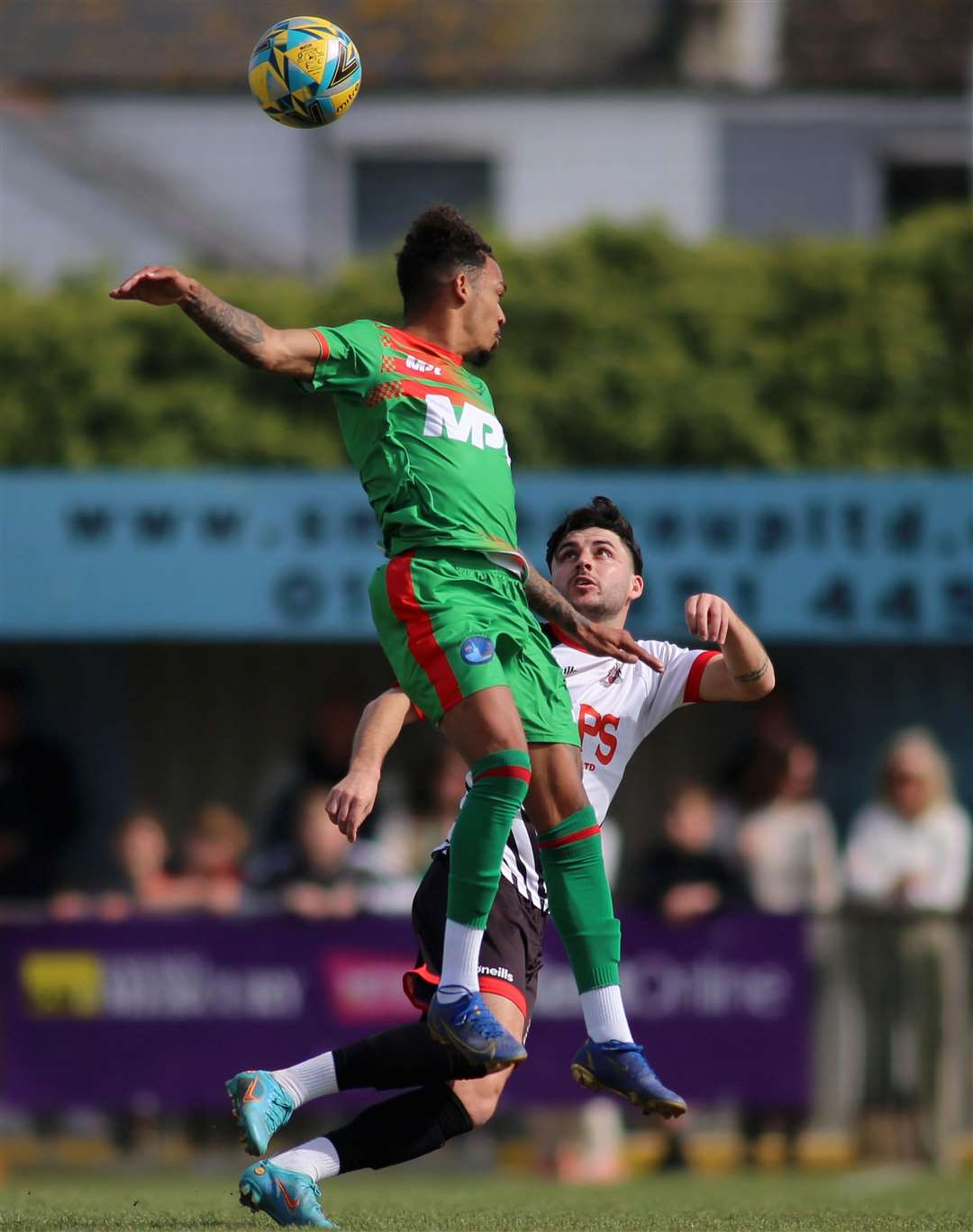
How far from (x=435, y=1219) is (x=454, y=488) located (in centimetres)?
239

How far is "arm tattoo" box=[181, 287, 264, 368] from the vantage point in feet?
18.6

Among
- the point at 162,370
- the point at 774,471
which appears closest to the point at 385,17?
the point at 162,370

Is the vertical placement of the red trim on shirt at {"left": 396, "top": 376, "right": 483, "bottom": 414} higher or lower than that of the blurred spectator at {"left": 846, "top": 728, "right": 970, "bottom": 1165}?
higher

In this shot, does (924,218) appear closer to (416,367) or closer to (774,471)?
(774,471)

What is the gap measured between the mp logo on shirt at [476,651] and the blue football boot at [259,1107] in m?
1.42

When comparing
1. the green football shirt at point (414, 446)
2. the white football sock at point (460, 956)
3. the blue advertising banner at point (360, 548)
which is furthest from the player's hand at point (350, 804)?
the blue advertising banner at point (360, 548)

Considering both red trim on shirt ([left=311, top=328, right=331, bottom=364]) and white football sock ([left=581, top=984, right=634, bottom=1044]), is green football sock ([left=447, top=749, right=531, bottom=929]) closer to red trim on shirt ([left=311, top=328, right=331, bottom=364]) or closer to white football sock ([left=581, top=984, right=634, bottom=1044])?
white football sock ([left=581, top=984, right=634, bottom=1044])

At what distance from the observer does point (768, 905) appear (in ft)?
39.1

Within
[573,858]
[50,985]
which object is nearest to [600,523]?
[573,858]

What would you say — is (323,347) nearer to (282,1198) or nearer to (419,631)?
(419,631)

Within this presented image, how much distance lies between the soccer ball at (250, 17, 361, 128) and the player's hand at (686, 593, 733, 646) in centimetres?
181

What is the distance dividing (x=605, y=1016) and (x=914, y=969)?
5.70 metres

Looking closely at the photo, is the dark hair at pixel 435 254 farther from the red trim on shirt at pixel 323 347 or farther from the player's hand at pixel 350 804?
the player's hand at pixel 350 804

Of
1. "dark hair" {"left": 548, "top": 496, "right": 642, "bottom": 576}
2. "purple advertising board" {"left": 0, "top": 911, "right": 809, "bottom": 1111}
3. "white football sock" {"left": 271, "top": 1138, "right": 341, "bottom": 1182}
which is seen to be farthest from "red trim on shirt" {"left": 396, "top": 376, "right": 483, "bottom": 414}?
"purple advertising board" {"left": 0, "top": 911, "right": 809, "bottom": 1111}
